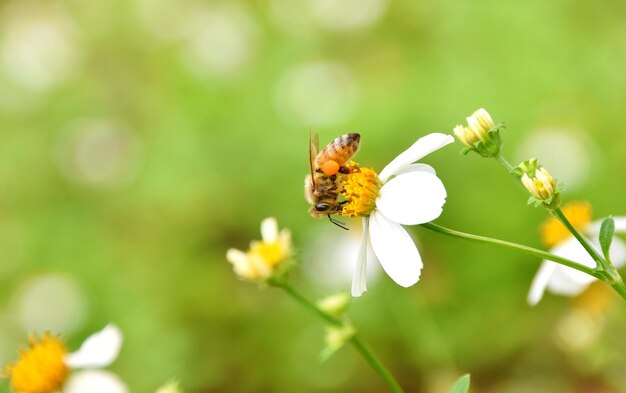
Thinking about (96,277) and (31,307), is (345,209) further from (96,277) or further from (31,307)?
(31,307)

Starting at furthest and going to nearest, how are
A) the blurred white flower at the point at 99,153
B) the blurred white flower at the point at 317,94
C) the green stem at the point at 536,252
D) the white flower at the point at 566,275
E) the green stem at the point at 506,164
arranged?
the blurred white flower at the point at 99,153
the blurred white flower at the point at 317,94
the white flower at the point at 566,275
the green stem at the point at 506,164
the green stem at the point at 536,252

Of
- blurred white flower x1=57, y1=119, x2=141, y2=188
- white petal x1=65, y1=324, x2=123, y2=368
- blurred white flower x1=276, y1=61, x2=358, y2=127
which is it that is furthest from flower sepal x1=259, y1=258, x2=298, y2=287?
blurred white flower x1=57, y1=119, x2=141, y2=188

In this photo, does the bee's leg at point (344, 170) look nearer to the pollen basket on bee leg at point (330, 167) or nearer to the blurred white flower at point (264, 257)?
the pollen basket on bee leg at point (330, 167)

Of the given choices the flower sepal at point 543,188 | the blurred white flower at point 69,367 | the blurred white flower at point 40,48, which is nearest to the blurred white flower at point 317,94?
the blurred white flower at point 40,48

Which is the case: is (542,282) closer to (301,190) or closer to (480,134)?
(480,134)

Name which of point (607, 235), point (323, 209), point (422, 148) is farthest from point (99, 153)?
point (607, 235)
